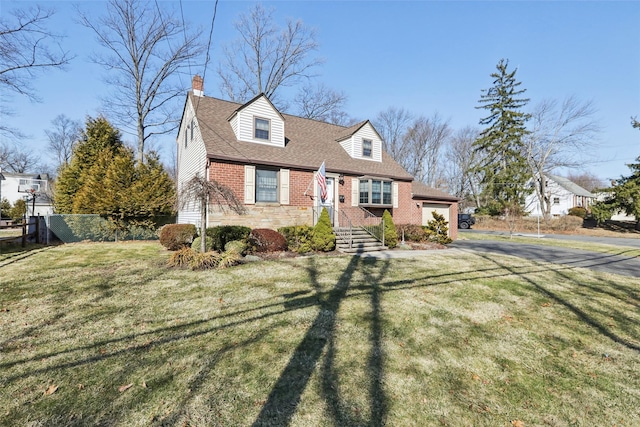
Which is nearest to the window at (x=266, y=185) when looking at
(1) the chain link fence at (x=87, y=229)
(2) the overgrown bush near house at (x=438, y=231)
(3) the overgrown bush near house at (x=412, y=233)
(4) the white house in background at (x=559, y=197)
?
(3) the overgrown bush near house at (x=412, y=233)

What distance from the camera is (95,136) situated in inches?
631

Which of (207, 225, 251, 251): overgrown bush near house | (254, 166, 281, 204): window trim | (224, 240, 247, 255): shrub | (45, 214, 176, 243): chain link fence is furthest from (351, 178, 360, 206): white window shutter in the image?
(45, 214, 176, 243): chain link fence

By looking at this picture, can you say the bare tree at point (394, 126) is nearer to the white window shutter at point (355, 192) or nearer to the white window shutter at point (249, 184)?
the white window shutter at point (355, 192)

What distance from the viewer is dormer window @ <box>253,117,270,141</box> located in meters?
12.9

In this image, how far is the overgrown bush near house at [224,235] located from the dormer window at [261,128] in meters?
5.27

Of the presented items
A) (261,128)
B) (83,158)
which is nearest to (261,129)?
(261,128)

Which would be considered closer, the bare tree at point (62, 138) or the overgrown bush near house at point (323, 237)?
the overgrown bush near house at point (323, 237)

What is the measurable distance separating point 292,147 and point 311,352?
11.7 m

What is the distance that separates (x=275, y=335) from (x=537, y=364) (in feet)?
10.8

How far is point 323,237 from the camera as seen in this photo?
34.8 ft

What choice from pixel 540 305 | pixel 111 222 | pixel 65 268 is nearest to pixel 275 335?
pixel 540 305

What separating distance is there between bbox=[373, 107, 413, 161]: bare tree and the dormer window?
27287 millimetres

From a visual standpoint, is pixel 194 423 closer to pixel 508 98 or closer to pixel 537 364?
pixel 537 364

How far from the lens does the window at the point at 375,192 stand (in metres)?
14.7
